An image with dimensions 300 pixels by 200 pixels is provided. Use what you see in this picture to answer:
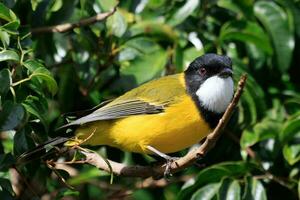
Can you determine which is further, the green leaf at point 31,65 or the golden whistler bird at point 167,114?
the golden whistler bird at point 167,114

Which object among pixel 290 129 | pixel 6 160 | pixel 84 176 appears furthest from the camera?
pixel 84 176

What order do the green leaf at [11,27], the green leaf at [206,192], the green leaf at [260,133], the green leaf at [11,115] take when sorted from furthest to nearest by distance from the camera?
the green leaf at [260,133]
the green leaf at [206,192]
the green leaf at [11,27]
the green leaf at [11,115]

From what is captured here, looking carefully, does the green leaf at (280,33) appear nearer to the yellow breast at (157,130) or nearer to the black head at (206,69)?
the black head at (206,69)

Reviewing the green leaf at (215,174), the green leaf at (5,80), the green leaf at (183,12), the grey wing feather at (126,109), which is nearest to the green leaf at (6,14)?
the green leaf at (5,80)

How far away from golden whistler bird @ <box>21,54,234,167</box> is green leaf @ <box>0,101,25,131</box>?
59 centimetres

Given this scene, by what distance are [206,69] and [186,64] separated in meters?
0.42

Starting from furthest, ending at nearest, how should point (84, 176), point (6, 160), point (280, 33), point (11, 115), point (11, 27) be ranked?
point (84, 176) < point (280, 33) < point (11, 27) < point (6, 160) < point (11, 115)

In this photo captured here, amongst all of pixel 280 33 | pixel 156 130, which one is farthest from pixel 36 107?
pixel 280 33

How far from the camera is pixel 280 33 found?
4.45 m

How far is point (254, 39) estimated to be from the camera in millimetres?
4348

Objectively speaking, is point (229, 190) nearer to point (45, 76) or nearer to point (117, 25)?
point (117, 25)

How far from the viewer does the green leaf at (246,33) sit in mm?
4328

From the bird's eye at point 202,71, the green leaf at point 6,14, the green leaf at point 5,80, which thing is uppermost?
the green leaf at point 6,14

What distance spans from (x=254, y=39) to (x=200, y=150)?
1373 millimetres
